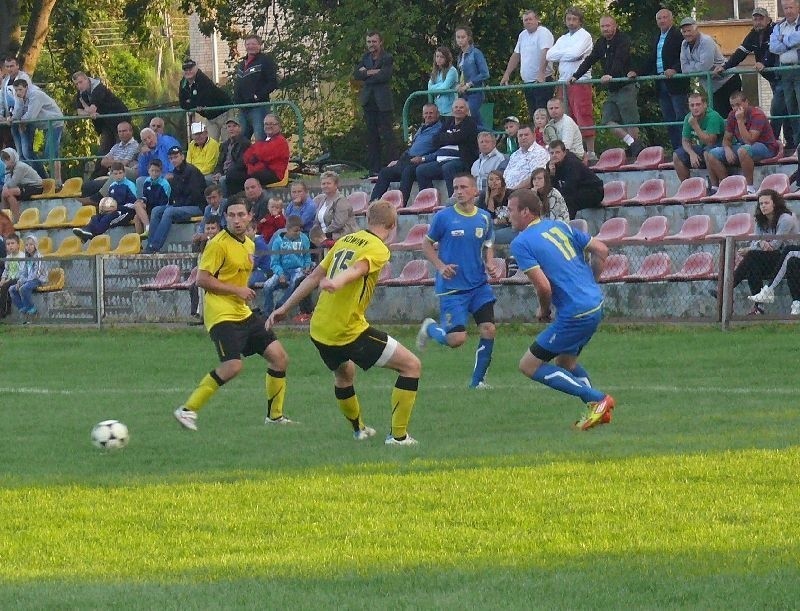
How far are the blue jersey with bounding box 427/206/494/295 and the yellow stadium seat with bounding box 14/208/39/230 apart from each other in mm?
13854

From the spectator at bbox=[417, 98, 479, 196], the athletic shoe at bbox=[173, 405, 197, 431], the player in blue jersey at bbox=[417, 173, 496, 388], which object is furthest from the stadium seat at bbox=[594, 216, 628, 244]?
the athletic shoe at bbox=[173, 405, 197, 431]

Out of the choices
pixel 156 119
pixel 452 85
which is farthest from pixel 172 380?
pixel 156 119

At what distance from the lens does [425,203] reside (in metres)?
22.7

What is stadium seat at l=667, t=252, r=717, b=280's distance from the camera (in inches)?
733

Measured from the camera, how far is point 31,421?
13398mm

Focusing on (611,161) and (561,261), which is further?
(611,161)

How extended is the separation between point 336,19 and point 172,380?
16341mm

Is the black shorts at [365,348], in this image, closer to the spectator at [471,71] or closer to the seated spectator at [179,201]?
the spectator at [471,71]

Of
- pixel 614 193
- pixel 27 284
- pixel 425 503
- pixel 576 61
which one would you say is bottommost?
pixel 27 284

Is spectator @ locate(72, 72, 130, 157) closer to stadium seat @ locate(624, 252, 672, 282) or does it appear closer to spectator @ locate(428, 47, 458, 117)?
spectator @ locate(428, 47, 458, 117)

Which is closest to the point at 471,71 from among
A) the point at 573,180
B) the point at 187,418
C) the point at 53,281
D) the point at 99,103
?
the point at 573,180

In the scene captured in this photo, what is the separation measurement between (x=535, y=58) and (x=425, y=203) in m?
2.82

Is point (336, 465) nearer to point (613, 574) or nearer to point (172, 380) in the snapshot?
point (613, 574)

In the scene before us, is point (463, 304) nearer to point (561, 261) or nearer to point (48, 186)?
point (561, 261)
